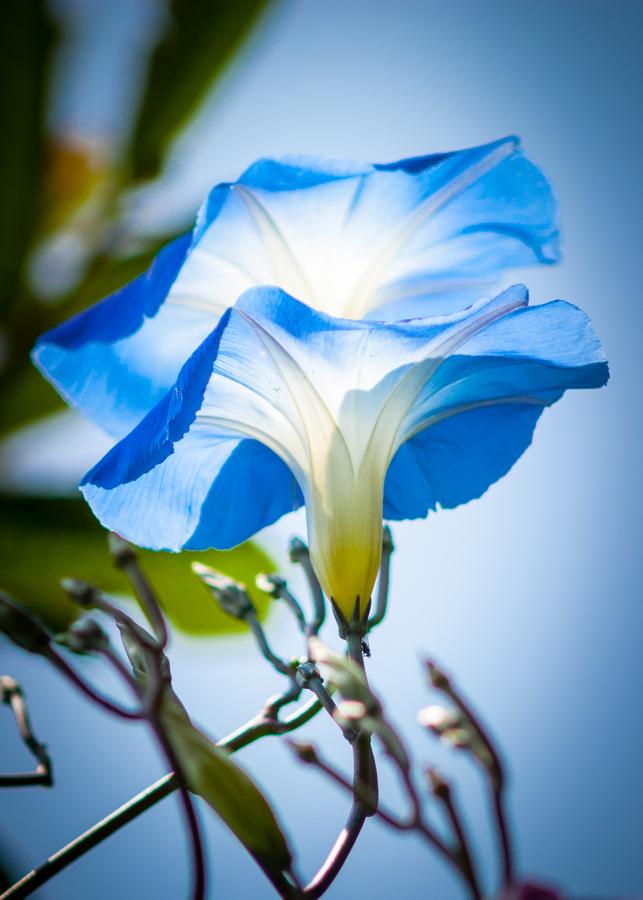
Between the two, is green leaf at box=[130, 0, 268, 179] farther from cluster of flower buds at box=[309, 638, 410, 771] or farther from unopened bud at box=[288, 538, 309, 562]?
cluster of flower buds at box=[309, 638, 410, 771]

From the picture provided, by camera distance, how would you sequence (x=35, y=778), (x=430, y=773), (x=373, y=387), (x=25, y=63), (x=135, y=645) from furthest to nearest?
(x=25, y=63)
(x=373, y=387)
(x=35, y=778)
(x=135, y=645)
(x=430, y=773)

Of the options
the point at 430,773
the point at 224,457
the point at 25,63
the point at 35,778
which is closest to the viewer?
the point at 430,773

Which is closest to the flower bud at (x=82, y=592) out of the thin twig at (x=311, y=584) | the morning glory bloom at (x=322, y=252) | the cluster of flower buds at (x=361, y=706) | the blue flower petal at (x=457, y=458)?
the cluster of flower buds at (x=361, y=706)

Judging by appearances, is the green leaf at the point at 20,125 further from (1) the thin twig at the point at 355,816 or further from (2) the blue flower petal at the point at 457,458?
(1) the thin twig at the point at 355,816

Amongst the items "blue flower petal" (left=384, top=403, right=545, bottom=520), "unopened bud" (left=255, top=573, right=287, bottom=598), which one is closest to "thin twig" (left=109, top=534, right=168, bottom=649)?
"unopened bud" (left=255, top=573, right=287, bottom=598)

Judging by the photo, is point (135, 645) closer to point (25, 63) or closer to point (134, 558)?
point (134, 558)

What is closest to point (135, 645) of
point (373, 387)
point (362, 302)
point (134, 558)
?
point (134, 558)

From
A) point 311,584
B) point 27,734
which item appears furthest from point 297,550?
point 27,734
